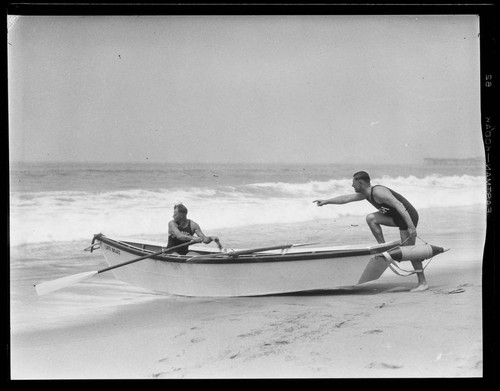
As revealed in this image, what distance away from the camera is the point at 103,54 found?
4.68m

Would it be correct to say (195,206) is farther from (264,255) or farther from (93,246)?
(93,246)

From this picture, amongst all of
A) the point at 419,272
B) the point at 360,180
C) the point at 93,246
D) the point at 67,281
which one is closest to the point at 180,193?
the point at 93,246

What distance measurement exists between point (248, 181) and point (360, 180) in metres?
0.93

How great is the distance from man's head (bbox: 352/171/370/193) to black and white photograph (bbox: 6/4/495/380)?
1 cm

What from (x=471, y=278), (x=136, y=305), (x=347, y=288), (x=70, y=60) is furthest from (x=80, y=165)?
(x=471, y=278)

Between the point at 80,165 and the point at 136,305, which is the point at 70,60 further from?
the point at 136,305

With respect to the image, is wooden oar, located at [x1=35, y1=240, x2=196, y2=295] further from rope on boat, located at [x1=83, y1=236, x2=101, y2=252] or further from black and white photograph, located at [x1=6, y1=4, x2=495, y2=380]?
rope on boat, located at [x1=83, y1=236, x2=101, y2=252]

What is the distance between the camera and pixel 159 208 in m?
4.76

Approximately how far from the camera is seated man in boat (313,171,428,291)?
468 centimetres

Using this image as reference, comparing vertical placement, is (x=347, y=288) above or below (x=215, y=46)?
below

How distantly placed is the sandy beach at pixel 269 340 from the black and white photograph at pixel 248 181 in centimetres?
2

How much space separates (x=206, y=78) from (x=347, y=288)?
2.09 meters

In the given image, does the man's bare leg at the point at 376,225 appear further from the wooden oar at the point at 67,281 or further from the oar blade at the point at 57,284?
the oar blade at the point at 57,284

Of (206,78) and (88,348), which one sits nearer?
(88,348)
